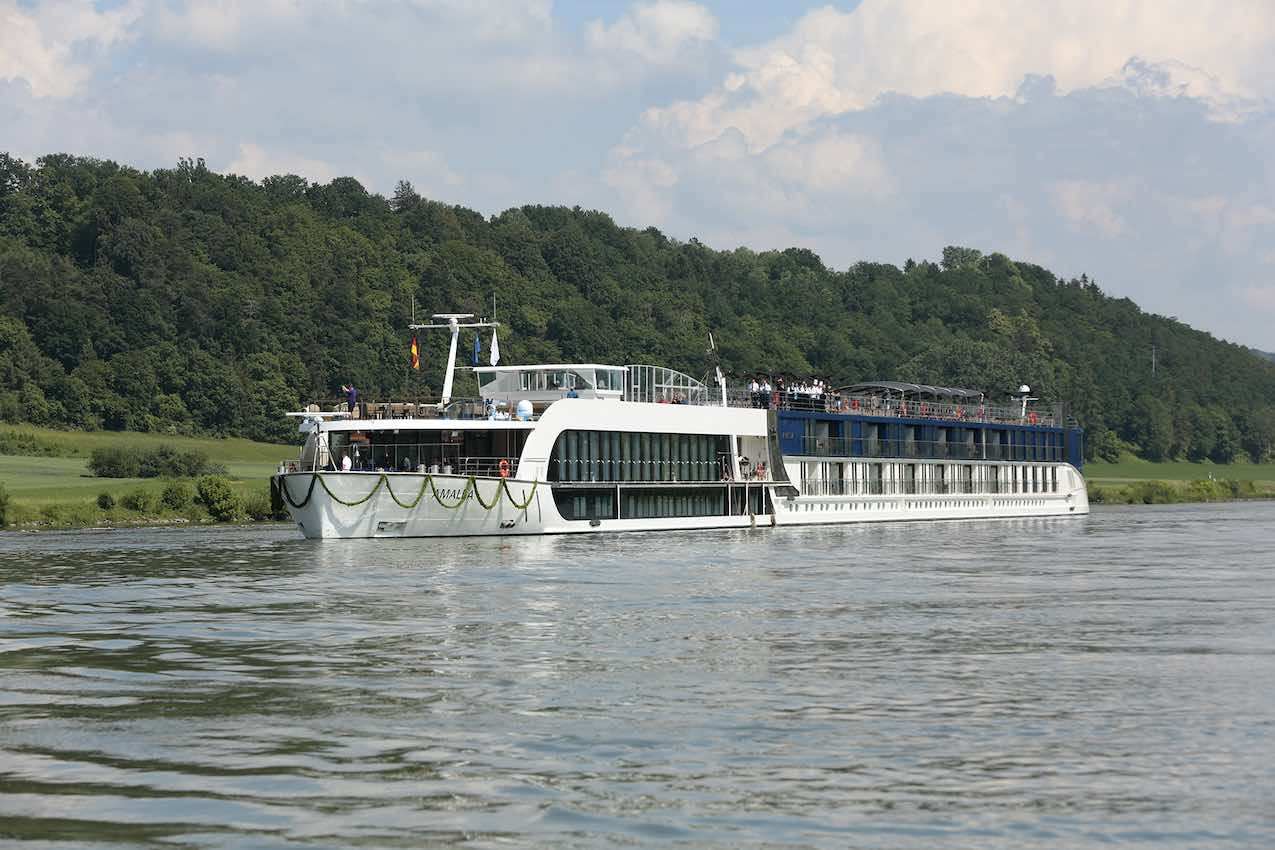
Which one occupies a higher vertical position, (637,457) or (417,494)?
(637,457)

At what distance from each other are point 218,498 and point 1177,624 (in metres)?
55.9

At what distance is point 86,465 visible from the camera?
10144 centimetres

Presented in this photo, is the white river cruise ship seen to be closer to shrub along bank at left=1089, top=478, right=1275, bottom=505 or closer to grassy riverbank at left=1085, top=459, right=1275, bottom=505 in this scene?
shrub along bank at left=1089, top=478, right=1275, bottom=505

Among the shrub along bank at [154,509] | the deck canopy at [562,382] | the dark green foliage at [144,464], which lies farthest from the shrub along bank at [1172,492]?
the deck canopy at [562,382]

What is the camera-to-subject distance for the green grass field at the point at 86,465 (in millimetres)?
82188

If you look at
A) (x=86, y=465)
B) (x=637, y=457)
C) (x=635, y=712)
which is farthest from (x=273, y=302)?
(x=635, y=712)

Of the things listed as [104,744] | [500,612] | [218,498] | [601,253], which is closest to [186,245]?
[601,253]

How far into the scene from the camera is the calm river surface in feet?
47.6

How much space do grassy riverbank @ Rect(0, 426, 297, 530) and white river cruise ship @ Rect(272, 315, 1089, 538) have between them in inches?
579

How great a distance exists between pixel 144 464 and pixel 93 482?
7073mm

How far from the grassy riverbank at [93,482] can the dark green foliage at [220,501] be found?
379mm

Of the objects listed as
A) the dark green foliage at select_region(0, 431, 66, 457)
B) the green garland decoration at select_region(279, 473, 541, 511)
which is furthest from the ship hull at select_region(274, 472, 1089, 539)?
the dark green foliage at select_region(0, 431, 66, 457)

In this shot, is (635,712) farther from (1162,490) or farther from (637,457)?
(1162,490)

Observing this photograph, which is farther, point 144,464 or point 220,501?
point 144,464
